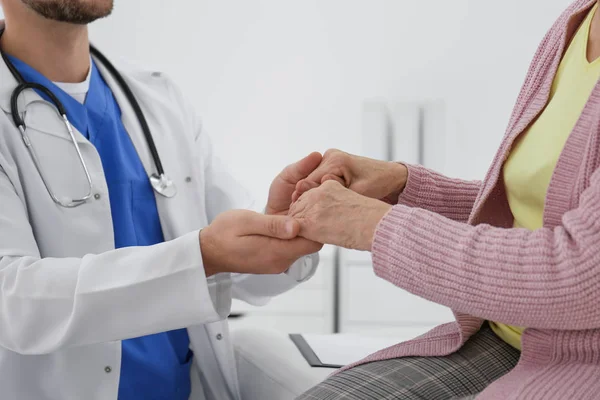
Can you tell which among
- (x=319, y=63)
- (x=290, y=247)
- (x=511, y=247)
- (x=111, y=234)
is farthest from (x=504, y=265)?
(x=319, y=63)

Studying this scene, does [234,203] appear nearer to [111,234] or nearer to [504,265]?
[111,234]

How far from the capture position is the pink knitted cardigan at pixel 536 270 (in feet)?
2.83

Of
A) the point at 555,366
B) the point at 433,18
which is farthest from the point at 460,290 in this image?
the point at 433,18

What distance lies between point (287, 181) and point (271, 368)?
0.37 metres

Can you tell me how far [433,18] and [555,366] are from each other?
2.03 m

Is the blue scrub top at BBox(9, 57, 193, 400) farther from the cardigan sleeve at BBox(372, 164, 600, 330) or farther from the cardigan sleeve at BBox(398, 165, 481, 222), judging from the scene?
the cardigan sleeve at BBox(372, 164, 600, 330)

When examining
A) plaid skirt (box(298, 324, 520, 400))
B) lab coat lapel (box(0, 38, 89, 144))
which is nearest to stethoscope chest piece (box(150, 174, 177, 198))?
lab coat lapel (box(0, 38, 89, 144))

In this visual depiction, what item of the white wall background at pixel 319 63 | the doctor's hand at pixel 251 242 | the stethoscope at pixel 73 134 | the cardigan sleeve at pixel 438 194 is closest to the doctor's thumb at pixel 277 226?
the doctor's hand at pixel 251 242

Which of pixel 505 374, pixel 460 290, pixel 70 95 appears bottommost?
pixel 505 374

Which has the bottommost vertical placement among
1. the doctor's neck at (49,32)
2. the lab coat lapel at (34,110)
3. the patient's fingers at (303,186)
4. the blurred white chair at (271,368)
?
the blurred white chair at (271,368)

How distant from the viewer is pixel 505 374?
1.04 meters

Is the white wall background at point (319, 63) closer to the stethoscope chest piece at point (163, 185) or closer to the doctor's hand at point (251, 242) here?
the stethoscope chest piece at point (163, 185)

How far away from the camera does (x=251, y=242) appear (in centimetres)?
111

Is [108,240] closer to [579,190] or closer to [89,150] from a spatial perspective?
[89,150]
